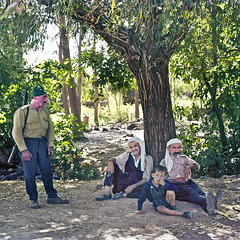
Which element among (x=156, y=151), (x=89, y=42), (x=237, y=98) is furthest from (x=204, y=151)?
(x=89, y=42)

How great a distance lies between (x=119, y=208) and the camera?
4824 millimetres

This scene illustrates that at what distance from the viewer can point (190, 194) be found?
475 cm

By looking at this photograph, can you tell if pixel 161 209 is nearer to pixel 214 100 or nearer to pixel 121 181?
pixel 121 181

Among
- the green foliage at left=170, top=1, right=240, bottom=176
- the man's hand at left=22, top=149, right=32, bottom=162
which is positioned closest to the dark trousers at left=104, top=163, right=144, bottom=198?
the man's hand at left=22, top=149, right=32, bottom=162

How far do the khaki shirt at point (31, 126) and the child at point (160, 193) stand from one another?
155 cm

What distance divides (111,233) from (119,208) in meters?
0.95

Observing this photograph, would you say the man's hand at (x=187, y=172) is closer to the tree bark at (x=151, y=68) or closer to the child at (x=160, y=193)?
the child at (x=160, y=193)

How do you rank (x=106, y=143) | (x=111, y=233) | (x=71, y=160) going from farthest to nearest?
(x=106, y=143) < (x=71, y=160) < (x=111, y=233)

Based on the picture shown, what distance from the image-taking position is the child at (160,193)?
453cm

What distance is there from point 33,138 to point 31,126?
169mm

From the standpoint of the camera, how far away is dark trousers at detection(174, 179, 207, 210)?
471 cm

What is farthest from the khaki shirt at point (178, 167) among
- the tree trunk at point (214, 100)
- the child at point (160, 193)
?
the tree trunk at point (214, 100)

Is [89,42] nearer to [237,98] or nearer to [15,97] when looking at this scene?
[15,97]

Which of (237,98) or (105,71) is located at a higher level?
(105,71)
